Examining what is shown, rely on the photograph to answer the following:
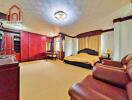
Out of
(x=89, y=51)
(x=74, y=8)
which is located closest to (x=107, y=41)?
(x=89, y=51)

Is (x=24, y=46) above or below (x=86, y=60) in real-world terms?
above

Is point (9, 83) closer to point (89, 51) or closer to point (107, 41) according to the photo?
point (107, 41)

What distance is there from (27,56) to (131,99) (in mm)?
7452

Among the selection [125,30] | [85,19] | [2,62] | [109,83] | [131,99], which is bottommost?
[109,83]

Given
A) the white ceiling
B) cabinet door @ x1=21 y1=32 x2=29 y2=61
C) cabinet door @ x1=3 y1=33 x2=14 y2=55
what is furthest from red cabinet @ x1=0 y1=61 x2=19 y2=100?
cabinet door @ x1=21 y1=32 x2=29 y2=61

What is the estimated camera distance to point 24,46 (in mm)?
7457

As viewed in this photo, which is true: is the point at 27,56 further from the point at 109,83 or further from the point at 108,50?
the point at 109,83

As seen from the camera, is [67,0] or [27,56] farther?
[27,56]

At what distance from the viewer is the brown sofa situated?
4.32ft

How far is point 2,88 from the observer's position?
4.51ft

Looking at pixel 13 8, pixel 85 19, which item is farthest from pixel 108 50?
pixel 13 8

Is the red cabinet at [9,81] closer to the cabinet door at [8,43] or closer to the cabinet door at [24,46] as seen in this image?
the cabinet door at [8,43]

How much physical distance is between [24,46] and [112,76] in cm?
665

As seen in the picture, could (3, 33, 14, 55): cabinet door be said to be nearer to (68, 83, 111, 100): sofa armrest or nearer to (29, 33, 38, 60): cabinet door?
(29, 33, 38, 60): cabinet door
